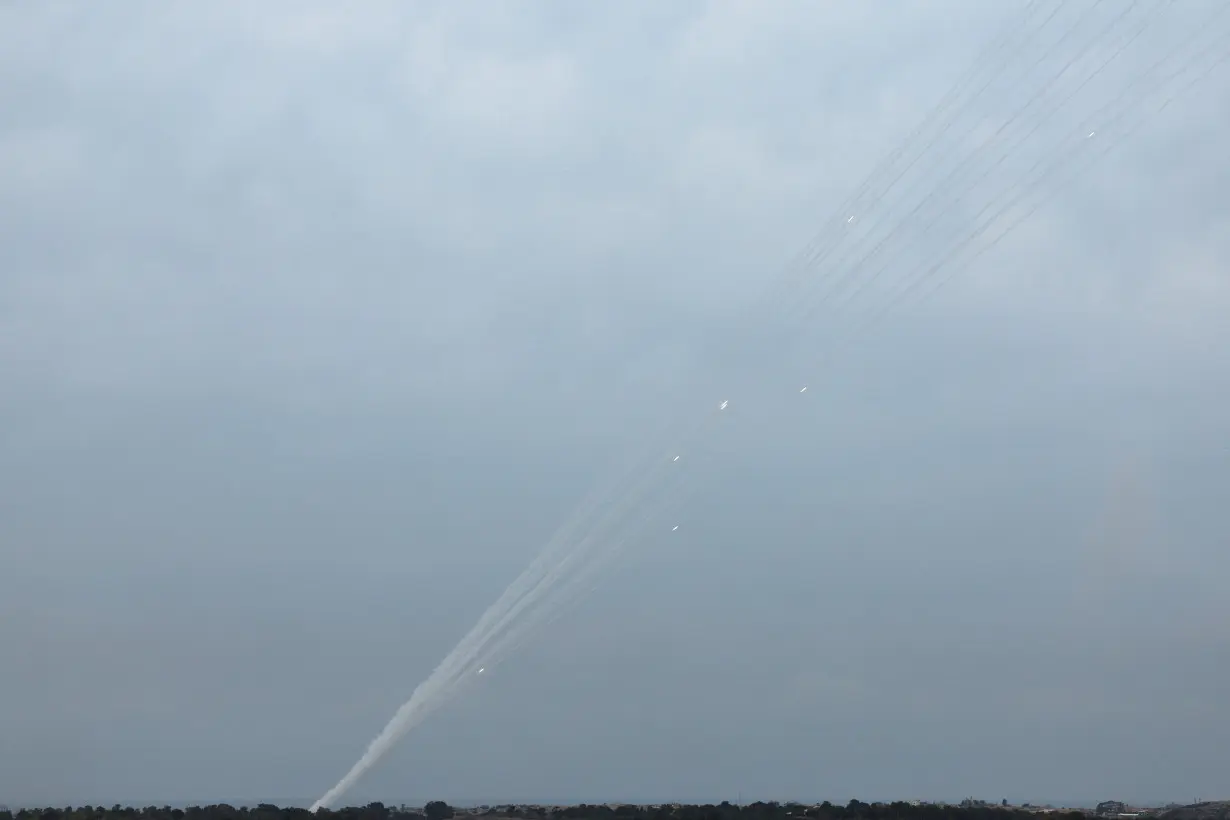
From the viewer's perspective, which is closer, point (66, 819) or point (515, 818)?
point (515, 818)

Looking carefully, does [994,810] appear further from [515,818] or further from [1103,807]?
[515,818]

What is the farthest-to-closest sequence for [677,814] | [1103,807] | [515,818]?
[1103,807]
[677,814]
[515,818]

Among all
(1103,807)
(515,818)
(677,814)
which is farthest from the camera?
(1103,807)

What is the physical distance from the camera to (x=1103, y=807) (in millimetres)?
114688

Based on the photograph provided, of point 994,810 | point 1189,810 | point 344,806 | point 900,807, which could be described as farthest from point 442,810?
point 1189,810

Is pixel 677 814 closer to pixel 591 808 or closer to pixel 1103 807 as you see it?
pixel 591 808

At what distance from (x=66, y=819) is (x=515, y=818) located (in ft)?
126

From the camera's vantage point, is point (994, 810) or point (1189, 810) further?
point (994, 810)

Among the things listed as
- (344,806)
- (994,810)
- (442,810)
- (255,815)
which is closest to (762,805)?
(994,810)

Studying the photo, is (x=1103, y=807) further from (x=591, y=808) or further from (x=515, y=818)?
(x=515, y=818)

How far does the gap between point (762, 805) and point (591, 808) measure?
1465cm

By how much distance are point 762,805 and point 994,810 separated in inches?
767

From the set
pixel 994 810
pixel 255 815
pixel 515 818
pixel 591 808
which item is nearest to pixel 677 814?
pixel 591 808

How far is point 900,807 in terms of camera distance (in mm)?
102125
